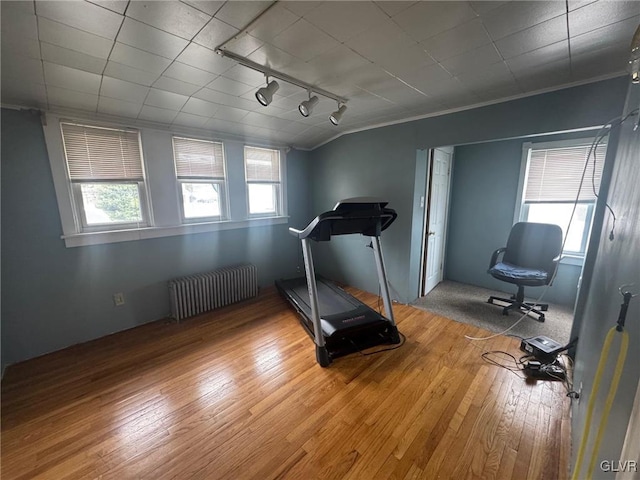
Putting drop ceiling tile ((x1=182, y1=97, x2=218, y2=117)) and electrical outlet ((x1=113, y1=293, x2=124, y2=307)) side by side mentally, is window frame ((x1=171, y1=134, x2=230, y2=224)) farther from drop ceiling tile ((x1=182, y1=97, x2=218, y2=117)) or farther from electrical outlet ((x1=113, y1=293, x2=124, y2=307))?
electrical outlet ((x1=113, y1=293, x2=124, y2=307))

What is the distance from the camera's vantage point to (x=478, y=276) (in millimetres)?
3893

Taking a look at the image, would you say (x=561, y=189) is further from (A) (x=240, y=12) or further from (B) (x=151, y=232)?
(B) (x=151, y=232)

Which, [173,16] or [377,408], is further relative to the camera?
[377,408]

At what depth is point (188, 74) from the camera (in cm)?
181

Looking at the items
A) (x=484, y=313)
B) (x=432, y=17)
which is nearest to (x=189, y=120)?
(x=432, y=17)

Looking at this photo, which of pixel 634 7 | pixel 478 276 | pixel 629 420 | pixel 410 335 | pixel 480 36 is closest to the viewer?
pixel 629 420

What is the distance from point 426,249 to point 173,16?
331 cm

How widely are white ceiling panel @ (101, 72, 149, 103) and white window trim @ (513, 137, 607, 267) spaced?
4.31 metres

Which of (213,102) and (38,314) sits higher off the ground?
(213,102)

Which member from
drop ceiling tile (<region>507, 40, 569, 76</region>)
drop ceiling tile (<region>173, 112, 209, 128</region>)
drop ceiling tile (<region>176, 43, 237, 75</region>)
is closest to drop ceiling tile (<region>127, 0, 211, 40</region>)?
drop ceiling tile (<region>176, 43, 237, 75</region>)

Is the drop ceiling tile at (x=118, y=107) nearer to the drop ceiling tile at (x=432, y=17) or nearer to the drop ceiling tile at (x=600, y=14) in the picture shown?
the drop ceiling tile at (x=432, y=17)

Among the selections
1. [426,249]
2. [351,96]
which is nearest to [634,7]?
[351,96]

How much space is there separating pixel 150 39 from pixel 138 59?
28 cm

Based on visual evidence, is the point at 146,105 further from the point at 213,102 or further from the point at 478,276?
the point at 478,276
